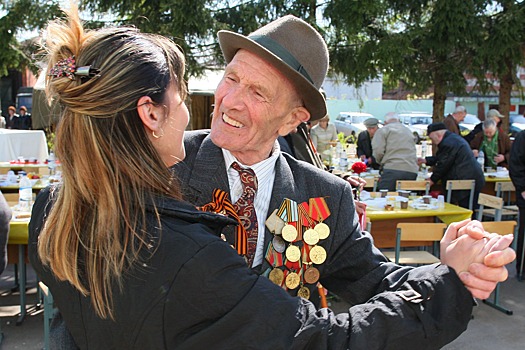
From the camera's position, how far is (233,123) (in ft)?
5.84

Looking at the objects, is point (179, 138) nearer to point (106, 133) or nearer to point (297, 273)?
point (106, 133)

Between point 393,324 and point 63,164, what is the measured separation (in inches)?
32.6

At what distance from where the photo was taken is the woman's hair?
1.14m

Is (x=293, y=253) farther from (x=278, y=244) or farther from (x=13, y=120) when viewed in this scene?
(x=13, y=120)

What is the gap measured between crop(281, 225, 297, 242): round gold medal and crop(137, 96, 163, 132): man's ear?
24.3 inches

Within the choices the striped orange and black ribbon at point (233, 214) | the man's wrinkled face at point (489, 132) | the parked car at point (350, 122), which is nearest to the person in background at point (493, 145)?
the man's wrinkled face at point (489, 132)

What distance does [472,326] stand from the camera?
509 centimetres

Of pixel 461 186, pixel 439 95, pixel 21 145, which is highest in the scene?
pixel 439 95

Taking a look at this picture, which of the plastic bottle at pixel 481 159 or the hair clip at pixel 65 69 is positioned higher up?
the hair clip at pixel 65 69

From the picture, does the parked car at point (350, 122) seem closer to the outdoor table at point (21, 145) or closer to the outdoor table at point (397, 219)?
the outdoor table at point (21, 145)

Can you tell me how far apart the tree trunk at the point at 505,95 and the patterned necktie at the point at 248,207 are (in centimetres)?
1165

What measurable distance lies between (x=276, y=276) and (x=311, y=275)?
0.44 feet

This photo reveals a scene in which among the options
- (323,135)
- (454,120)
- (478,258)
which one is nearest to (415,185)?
(454,120)

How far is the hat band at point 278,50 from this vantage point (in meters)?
1.71
